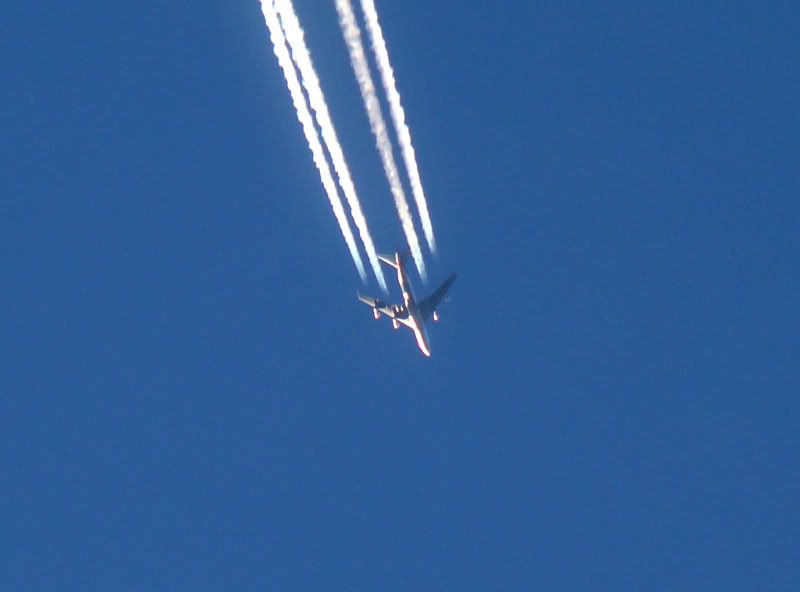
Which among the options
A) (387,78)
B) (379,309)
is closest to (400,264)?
(379,309)

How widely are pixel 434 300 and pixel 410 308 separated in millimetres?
1775

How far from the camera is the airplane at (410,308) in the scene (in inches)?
1752

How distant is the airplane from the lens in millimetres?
44500

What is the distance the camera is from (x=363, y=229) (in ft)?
102

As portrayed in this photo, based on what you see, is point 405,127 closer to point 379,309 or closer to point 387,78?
point 387,78

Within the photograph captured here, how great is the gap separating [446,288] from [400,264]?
369 cm

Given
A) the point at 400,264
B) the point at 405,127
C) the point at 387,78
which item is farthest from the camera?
the point at 400,264

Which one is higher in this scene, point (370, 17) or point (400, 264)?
point (400, 264)

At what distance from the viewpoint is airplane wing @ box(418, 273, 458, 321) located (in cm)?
4672

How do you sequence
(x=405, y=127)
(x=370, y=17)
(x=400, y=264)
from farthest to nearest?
1. (x=400, y=264)
2. (x=405, y=127)
3. (x=370, y=17)

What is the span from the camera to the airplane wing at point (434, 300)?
153 feet

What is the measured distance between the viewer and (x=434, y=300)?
155ft

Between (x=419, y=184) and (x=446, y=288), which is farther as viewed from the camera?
(x=446, y=288)

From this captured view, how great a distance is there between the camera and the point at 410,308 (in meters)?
45.7
